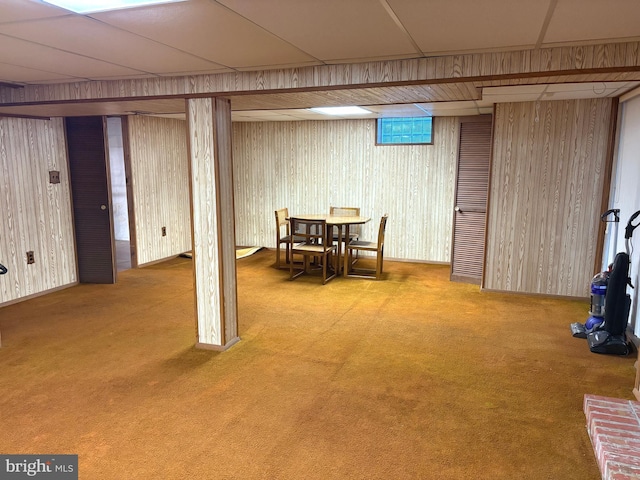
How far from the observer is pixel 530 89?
154 inches

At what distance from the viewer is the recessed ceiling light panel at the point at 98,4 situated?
181 centimetres

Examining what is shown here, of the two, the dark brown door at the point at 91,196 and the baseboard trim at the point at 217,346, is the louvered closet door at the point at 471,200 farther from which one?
A: the dark brown door at the point at 91,196

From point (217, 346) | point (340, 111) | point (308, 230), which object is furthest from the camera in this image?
point (308, 230)

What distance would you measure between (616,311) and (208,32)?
139 inches

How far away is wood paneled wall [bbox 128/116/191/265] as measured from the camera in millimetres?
6293

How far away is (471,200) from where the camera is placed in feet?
17.9

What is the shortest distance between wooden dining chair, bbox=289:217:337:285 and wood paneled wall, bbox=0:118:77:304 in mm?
2655

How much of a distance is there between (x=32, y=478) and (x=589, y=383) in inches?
130

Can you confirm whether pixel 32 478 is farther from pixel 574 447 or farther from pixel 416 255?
pixel 416 255

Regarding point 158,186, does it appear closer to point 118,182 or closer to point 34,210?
point 34,210

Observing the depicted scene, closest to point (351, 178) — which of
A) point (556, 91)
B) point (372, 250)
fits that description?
point (372, 250)

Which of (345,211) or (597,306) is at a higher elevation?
(345,211)

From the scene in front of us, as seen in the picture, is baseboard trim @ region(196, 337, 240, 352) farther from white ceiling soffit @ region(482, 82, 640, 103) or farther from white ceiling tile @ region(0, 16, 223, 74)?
white ceiling soffit @ region(482, 82, 640, 103)

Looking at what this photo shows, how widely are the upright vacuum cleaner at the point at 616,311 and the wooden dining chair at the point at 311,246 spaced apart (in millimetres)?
2886
